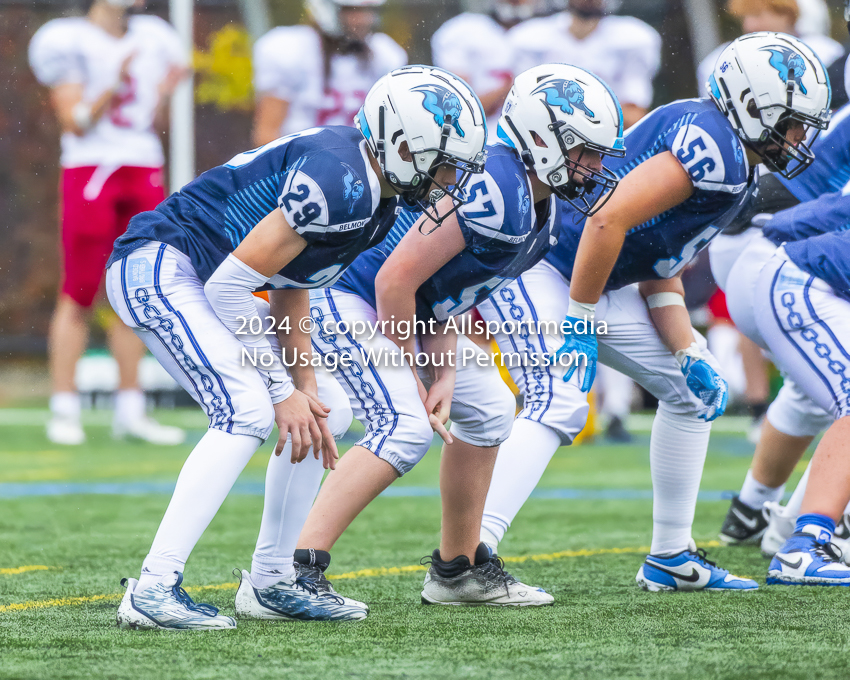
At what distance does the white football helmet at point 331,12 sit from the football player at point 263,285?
408 cm

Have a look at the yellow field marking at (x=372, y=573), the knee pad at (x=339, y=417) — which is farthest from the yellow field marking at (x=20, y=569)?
the knee pad at (x=339, y=417)

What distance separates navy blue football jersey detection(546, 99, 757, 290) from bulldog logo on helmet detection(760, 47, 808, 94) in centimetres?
19

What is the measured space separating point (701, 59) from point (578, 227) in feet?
29.9

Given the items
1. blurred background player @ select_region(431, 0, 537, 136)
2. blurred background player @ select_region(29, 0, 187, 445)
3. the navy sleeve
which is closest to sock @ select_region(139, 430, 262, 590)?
the navy sleeve

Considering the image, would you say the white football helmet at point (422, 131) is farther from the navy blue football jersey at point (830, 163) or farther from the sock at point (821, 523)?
the navy blue football jersey at point (830, 163)

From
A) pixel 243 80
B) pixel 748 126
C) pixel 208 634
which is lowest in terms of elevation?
pixel 208 634

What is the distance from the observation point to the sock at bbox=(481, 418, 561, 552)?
11.2 feet

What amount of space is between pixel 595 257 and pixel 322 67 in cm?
419

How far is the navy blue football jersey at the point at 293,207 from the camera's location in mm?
2736

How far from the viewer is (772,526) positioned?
4043mm

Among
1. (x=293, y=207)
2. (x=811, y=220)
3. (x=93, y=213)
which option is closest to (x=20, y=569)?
(x=293, y=207)

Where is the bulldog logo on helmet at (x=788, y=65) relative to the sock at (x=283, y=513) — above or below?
above

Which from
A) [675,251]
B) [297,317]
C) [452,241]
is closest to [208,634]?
[297,317]

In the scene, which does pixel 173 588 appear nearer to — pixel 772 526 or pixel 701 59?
pixel 772 526
